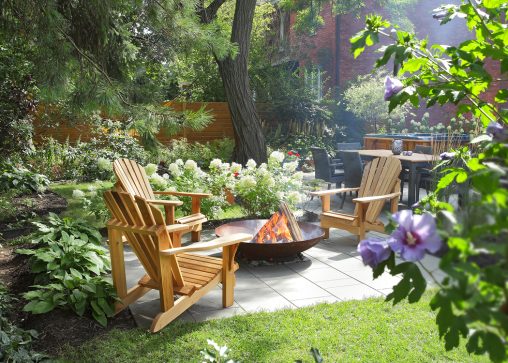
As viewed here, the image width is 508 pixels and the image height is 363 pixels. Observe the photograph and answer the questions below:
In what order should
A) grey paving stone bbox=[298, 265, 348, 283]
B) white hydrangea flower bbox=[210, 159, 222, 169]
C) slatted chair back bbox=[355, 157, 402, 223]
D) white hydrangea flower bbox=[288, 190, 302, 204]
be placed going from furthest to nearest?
white hydrangea flower bbox=[210, 159, 222, 169] < white hydrangea flower bbox=[288, 190, 302, 204] < slatted chair back bbox=[355, 157, 402, 223] < grey paving stone bbox=[298, 265, 348, 283]

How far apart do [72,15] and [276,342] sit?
3491 mm

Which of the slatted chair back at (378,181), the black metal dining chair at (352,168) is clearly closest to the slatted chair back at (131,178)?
the slatted chair back at (378,181)

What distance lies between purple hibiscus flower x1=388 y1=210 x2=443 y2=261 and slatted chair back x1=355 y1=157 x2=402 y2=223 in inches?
168

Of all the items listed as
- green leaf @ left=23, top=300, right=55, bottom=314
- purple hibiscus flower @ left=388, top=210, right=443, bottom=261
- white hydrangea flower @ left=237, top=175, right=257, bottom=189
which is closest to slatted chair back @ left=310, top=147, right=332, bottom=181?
white hydrangea flower @ left=237, top=175, right=257, bottom=189

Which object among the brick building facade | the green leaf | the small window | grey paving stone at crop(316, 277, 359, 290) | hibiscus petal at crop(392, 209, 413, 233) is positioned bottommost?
grey paving stone at crop(316, 277, 359, 290)

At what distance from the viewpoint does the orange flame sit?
4457 mm

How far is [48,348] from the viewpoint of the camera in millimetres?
2746

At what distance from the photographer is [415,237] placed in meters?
0.83

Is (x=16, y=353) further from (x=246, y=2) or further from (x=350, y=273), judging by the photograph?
(x=246, y=2)

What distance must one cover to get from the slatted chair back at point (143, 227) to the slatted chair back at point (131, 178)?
499 millimetres

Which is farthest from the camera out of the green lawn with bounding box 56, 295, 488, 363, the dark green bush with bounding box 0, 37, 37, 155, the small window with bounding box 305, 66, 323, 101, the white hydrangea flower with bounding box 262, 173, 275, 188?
the small window with bounding box 305, 66, 323, 101

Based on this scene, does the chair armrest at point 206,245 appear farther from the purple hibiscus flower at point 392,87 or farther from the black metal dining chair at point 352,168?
the black metal dining chair at point 352,168

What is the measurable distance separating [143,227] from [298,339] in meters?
1.18

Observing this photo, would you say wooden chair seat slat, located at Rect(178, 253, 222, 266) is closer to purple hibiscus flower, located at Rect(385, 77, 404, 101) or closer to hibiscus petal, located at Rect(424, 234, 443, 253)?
purple hibiscus flower, located at Rect(385, 77, 404, 101)
